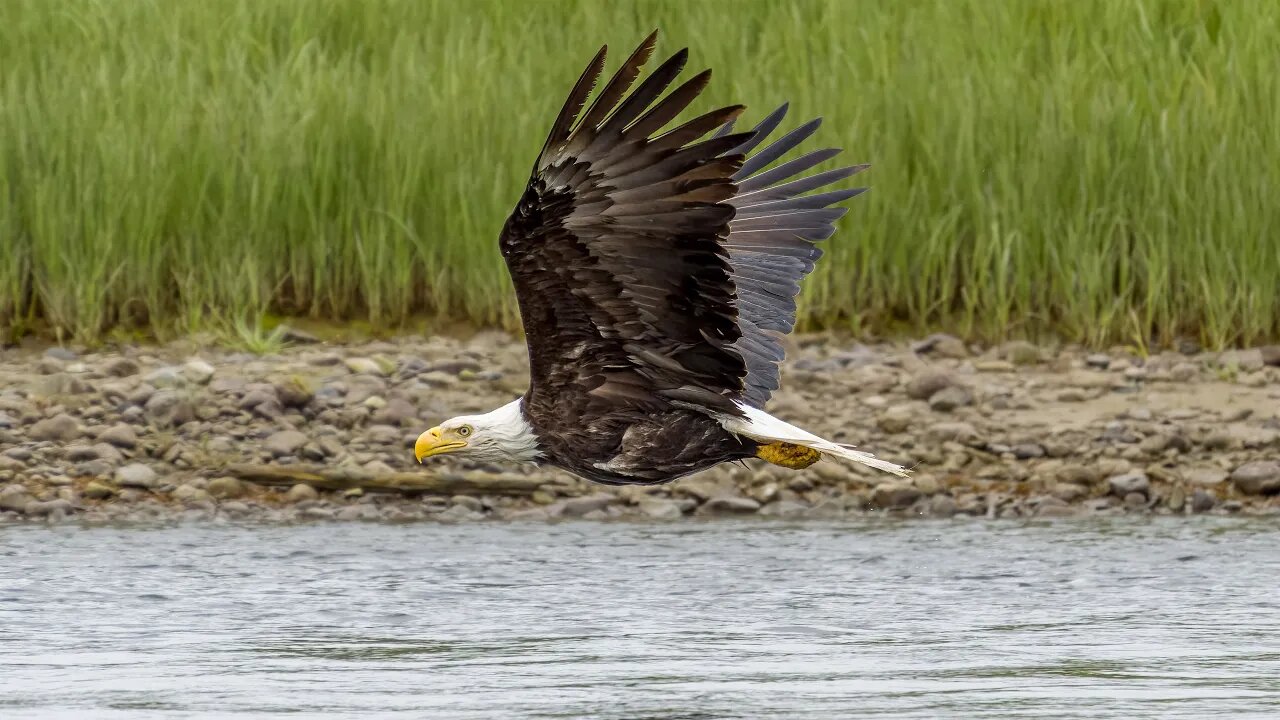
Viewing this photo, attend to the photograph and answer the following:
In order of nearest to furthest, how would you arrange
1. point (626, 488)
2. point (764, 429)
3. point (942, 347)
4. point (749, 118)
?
point (764, 429) < point (626, 488) < point (942, 347) < point (749, 118)

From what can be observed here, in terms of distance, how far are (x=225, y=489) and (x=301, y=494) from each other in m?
0.28

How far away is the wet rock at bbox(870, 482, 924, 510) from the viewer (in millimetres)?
8852

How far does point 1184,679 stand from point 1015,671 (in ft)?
1.39

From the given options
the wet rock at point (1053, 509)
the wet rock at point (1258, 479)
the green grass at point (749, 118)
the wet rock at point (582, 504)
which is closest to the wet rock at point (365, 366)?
the green grass at point (749, 118)

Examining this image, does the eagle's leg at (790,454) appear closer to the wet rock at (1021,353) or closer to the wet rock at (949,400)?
the wet rock at (949,400)

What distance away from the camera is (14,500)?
8688mm

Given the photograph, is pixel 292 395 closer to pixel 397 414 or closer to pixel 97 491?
pixel 397 414

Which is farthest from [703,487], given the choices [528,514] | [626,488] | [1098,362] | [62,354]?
[62,354]

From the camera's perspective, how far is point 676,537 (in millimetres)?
8312

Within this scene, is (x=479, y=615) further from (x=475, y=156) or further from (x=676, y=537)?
(x=475, y=156)

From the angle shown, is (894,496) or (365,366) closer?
(894,496)

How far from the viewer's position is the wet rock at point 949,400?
9367mm

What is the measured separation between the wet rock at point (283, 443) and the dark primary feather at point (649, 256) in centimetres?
256

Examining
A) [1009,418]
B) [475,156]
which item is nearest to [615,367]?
[1009,418]
